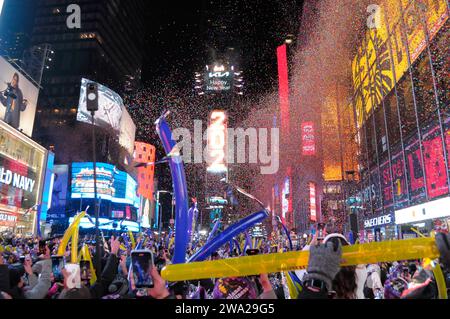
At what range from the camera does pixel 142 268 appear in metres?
3.31

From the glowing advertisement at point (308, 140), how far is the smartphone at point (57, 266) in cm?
5171

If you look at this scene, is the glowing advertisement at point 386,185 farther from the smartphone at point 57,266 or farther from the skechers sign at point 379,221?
the smartphone at point 57,266

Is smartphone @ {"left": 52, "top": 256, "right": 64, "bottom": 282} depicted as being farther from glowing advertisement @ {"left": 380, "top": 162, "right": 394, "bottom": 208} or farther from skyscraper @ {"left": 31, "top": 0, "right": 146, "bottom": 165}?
skyscraper @ {"left": 31, "top": 0, "right": 146, "bottom": 165}

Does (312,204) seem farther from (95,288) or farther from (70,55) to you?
(70,55)

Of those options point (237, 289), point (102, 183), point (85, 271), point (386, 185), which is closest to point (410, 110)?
point (386, 185)

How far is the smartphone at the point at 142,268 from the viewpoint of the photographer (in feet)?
Answer: 10.6

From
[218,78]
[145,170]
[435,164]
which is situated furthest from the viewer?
[145,170]

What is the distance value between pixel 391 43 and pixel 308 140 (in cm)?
2636

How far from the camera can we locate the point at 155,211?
106875 millimetres

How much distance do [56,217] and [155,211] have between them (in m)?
43.7

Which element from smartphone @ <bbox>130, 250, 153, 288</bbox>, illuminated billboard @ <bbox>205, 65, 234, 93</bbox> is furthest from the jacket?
illuminated billboard @ <bbox>205, 65, 234, 93</bbox>

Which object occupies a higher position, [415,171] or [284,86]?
[284,86]

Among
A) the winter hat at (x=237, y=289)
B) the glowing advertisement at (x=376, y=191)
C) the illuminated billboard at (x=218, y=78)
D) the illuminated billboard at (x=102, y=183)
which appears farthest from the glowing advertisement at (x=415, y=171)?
the illuminated billboard at (x=218, y=78)

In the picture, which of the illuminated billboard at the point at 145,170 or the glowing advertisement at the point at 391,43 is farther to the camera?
the illuminated billboard at the point at 145,170
